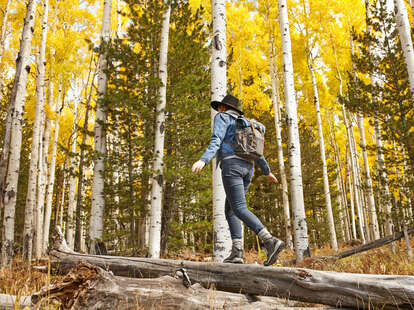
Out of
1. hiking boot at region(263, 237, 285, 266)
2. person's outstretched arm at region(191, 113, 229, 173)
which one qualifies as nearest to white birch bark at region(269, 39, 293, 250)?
person's outstretched arm at region(191, 113, 229, 173)

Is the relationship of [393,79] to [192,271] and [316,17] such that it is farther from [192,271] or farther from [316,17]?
[192,271]

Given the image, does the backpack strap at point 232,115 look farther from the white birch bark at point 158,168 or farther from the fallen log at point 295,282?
the white birch bark at point 158,168

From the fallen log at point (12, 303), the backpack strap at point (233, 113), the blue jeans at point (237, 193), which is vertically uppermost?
the backpack strap at point (233, 113)

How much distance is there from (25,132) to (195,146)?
1044cm

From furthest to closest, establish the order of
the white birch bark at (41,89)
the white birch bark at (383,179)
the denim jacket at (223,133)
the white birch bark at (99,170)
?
the white birch bark at (41,89) < the white birch bark at (383,179) < the white birch bark at (99,170) < the denim jacket at (223,133)

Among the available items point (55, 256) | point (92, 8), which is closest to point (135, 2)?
point (92, 8)

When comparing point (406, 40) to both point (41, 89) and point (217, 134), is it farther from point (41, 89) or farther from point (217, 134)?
point (41, 89)

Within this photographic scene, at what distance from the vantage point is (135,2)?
28.4 ft

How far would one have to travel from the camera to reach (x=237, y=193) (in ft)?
11.0

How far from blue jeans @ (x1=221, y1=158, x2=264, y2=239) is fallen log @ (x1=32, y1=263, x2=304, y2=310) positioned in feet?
2.68

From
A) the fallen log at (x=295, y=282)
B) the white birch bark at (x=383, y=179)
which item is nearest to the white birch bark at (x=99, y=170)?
the fallen log at (x=295, y=282)

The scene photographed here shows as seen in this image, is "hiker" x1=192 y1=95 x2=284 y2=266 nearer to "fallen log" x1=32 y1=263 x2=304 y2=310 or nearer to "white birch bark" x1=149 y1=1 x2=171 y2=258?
"fallen log" x1=32 y1=263 x2=304 y2=310

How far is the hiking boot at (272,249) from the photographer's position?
9.92 ft

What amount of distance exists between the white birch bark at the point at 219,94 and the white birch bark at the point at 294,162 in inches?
104
